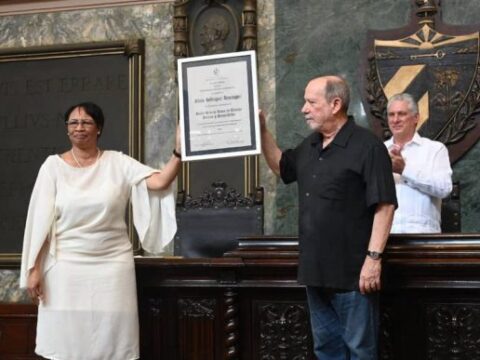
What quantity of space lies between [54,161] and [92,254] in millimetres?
506

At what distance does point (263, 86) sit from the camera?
5.61m

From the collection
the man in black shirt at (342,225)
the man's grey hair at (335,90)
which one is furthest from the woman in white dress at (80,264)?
the man's grey hair at (335,90)

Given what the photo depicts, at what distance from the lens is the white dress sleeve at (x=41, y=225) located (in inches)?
146

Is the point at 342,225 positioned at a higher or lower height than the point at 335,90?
lower

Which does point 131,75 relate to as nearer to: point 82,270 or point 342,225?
point 82,270

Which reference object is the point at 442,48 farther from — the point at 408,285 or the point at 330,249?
the point at 330,249

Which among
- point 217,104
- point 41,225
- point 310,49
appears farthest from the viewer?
point 310,49

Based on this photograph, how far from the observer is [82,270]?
12.2ft

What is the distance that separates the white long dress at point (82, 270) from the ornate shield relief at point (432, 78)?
226 centimetres

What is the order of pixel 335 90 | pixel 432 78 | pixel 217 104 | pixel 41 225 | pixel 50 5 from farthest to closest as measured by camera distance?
1. pixel 50 5
2. pixel 432 78
3. pixel 217 104
4. pixel 41 225
5. pixel 335 90

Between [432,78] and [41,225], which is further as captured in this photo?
[432,78]

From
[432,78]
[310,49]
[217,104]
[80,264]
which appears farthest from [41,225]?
[432,78]

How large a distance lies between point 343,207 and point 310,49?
8.56 ft

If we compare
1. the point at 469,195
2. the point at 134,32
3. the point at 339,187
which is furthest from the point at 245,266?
the point at 134,32
